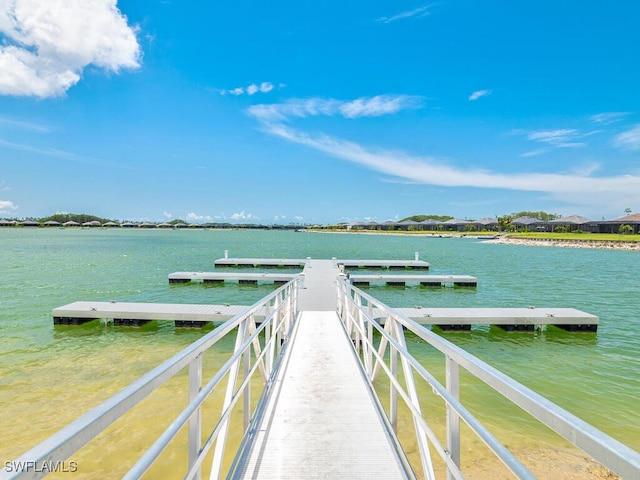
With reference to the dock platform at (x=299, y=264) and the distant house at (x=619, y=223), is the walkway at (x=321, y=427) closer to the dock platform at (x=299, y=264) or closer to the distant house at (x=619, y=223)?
the dock platform at (x=299, y=264)

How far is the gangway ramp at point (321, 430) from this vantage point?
2670 millimetres

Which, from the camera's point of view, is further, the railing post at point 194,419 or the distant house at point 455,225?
the distant house at point 455,225

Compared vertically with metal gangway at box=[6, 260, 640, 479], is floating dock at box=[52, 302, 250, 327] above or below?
below

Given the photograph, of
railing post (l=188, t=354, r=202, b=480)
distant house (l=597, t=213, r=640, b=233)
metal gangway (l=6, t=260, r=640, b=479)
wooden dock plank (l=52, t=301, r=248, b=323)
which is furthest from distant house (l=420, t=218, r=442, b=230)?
railing post (l=188, t=354, r=202, b=480)

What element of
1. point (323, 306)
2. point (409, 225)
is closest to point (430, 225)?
point (409, 225)

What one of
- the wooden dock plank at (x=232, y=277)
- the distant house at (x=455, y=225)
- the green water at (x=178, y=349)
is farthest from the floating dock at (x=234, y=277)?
the distant house at (x=455, y=225)

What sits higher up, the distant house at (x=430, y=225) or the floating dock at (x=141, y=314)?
the distant house at (x=430, y=225)

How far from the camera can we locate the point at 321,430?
3.21 meters

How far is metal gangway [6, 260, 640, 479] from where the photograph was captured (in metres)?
1.10

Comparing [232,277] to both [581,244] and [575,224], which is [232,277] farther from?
[575,224]

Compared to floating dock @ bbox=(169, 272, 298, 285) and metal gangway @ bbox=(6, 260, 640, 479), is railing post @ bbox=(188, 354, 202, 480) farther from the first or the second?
floating dock @ bbox=(169, 272, 298, 285)

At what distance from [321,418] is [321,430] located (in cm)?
21

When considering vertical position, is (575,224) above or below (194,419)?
above

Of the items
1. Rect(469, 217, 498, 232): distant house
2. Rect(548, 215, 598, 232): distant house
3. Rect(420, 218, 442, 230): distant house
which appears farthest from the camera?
Rect(420, 218, 442, 230): distant house
